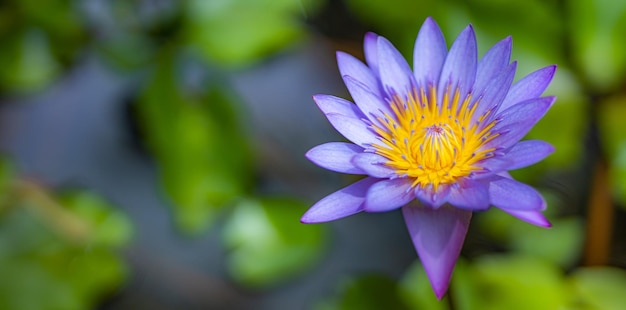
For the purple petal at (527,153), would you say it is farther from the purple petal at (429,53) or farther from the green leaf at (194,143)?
the green leaf at (194,143)

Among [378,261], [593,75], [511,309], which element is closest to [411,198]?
[511,309]

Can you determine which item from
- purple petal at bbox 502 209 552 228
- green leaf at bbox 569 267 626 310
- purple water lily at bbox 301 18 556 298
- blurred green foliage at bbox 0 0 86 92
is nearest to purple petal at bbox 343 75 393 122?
purple water lily at bbox 301 18 556 298

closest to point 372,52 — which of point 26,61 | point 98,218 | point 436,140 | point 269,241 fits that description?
point 436,140

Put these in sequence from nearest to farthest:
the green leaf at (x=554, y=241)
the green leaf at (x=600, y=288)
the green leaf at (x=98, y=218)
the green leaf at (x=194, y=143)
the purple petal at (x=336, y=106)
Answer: the purple petal at (x=336, y=106) → the green leaf at (x=600, y=288) → the green leaf at (x=554, y=241) → the green leaf at (x=194, y=143) → the green leaf at (x=98, y=218)

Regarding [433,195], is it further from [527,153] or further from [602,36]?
[602,36]

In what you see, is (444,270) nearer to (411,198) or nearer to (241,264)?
(411,198)

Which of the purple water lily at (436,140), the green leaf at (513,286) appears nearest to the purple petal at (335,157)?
the purple water lily at (436,140)

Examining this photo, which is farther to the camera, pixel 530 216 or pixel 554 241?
pixel 554 241
